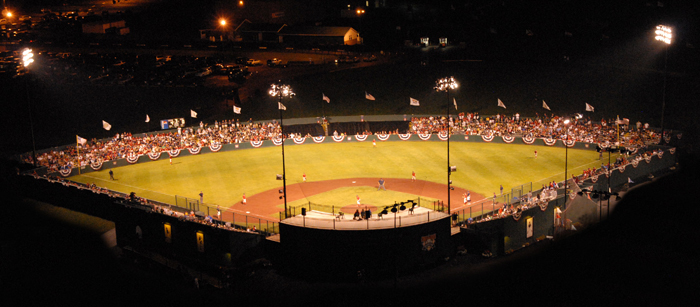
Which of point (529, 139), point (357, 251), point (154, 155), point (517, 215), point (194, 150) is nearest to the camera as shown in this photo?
point (357, 251)

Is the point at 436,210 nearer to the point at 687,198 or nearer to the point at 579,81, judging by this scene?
the point at 687,198

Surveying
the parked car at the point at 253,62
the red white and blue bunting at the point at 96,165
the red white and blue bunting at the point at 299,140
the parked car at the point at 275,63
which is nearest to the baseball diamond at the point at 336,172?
the red white and blue bunting at the point at 96,165

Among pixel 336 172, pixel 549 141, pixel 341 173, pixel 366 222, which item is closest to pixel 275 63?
pixel 336 172

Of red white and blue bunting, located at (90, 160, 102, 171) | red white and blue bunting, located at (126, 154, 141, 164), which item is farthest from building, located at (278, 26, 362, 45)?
red white and blue bunting, located at (90, 160, 102, 171)

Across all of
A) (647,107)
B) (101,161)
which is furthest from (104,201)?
(647,107)

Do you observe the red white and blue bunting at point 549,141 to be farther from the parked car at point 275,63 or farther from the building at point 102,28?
the building at point 102,28

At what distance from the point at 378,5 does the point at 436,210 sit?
80.5 meters

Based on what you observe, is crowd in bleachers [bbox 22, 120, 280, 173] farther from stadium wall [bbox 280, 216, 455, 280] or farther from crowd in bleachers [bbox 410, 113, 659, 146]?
stadium wall [bbox 280, 216, 455, 280]

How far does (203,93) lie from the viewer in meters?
74.1

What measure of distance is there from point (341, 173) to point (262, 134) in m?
16.0

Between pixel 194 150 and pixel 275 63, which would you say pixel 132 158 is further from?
pixel 275 63

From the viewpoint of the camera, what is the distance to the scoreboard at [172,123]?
204 ft

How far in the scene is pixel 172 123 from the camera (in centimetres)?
6278

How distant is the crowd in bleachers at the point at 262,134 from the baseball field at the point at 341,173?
6.41 feet
